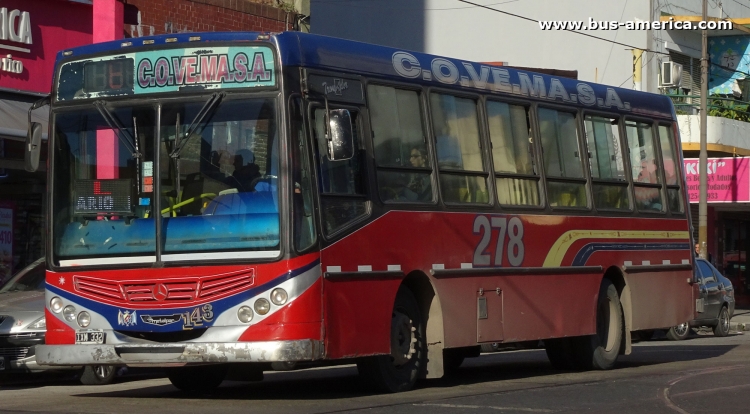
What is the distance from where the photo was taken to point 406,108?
1173 cm

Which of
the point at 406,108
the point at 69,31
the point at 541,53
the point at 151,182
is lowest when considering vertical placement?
the point at 151,182

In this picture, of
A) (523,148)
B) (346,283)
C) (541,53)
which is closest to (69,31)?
(523,148)

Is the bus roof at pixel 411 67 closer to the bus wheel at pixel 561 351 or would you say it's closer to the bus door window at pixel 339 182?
the bus door window at pixel 339 182

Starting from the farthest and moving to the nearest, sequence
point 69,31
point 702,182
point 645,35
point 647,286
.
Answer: point 645,35
point 702,182
point 69,31
point 647,286

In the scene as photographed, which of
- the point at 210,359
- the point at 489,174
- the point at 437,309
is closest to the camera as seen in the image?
the point at 210,359

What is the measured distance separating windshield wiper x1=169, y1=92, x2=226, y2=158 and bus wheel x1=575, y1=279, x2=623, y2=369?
20.2 ft

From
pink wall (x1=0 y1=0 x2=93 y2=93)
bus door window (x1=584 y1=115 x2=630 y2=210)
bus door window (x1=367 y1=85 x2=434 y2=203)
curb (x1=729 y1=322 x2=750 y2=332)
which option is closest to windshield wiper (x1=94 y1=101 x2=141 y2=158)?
bus door window (x1=367 y1=85 x2=434 y2=203)

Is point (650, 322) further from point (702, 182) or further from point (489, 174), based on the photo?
point (702, 182)

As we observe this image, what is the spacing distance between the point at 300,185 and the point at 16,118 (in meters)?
9.28

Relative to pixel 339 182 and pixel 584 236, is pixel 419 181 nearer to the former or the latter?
pixel 339 182

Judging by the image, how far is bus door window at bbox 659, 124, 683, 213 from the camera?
53.3 ft

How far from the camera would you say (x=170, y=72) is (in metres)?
10.5

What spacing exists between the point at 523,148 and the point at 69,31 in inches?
364

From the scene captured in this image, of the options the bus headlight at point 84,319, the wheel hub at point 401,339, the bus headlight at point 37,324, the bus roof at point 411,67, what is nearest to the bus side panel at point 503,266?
the wheel hub at point 401,339
